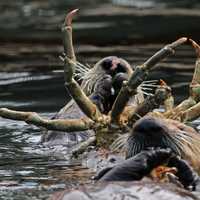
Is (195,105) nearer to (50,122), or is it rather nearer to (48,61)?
(50,122)

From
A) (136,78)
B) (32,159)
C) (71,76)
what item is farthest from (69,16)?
(32,159)

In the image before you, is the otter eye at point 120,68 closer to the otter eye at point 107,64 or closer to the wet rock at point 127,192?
the otter eye at point 107,64

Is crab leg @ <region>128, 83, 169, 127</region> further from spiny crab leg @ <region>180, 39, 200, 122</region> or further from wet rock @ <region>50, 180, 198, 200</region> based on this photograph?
wet rock @ <region>50, 180, 198, 200</region>

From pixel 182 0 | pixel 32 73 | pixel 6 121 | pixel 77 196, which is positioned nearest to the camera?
pixel 77 196

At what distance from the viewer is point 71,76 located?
6.23m

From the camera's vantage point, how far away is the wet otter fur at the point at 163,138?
514 centimetres

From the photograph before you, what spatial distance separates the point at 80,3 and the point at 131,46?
20.4 ft

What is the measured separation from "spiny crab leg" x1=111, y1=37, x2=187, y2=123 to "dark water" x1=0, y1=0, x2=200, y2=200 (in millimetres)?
417

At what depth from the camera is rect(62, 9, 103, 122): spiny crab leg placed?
19.9ft

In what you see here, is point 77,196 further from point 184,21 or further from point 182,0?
point 182,0

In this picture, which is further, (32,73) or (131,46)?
(131,46)

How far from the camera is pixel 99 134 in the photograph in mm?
6660

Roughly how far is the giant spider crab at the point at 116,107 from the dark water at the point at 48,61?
0.97 feet

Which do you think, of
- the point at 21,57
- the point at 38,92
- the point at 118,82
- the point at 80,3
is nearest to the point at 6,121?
the point at 38,92
